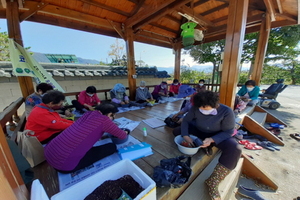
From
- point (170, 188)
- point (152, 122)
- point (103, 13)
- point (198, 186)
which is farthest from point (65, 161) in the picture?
point (103, 13)

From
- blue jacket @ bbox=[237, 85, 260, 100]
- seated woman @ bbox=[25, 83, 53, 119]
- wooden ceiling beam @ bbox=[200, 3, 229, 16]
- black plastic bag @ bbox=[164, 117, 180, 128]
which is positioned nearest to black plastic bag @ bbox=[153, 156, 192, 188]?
black plastic bag @ bbox=[164, 117, 180, 128]

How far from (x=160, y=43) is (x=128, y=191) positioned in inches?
205

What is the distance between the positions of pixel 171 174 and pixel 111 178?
510 mm

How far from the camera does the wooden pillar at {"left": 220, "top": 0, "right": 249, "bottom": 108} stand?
165cm

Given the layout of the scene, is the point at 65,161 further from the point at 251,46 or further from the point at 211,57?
the point at 251,46

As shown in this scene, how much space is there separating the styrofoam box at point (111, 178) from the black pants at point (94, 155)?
464 mm

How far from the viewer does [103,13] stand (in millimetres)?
2955

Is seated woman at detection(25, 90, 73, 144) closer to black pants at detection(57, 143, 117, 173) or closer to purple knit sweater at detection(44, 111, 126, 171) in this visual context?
purple knit sweater at detection(44, 111, 126, 171)

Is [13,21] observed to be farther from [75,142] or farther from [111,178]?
[111,178]

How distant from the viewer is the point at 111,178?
87cm

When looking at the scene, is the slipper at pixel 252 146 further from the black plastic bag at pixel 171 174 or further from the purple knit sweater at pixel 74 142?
the purple knit sweater at pixel 74 142

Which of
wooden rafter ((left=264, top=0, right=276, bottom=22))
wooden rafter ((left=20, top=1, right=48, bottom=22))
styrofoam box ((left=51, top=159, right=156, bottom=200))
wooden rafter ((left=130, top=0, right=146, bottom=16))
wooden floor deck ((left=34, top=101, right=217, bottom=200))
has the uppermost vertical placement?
wooden rafter ((left=130, top=0, right=146, bottom=16))

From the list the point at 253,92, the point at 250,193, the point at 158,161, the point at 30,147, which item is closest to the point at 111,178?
the point at 158,161

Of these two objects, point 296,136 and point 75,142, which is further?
point 296,136
